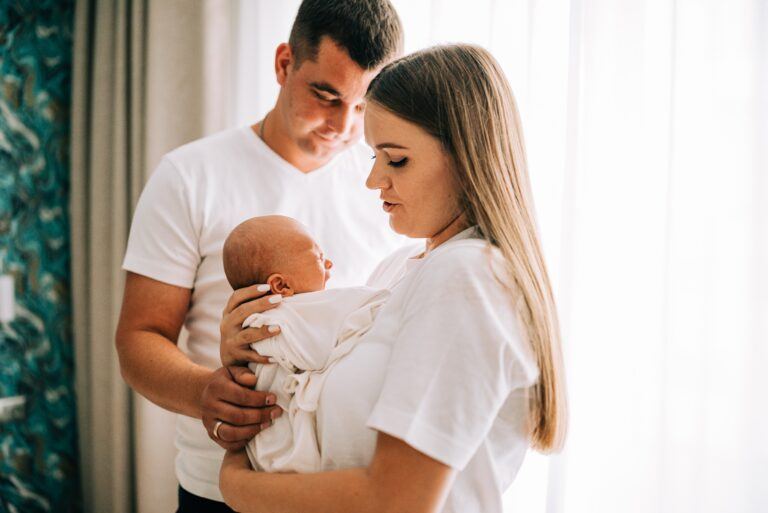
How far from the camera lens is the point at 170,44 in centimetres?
266

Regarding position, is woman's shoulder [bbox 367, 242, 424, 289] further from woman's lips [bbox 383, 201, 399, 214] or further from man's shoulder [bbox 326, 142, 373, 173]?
man's shoulder [bbox 326, 142, 373, 173]

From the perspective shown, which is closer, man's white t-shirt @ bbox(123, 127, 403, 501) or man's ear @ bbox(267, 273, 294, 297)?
man's ear @ bbox(267, 273, 294, 297)

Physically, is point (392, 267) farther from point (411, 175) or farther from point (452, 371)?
point (452, 371)

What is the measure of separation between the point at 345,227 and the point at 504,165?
78 centimetres

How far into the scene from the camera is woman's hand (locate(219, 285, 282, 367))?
1213 mm

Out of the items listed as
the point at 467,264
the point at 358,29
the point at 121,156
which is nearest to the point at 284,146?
the point at 358,29

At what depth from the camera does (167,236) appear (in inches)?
63.6

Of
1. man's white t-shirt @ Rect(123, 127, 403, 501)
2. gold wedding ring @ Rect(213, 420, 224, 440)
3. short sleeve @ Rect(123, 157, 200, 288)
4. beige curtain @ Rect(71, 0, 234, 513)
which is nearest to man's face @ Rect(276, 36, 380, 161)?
man's white t-shirt @ Rect(123, 127, 403, 501)

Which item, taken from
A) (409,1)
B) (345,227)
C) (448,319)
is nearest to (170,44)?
(409,1)

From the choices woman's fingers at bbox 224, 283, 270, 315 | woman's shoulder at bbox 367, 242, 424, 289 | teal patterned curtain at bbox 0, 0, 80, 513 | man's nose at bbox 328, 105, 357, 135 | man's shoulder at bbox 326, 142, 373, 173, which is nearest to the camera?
woman's fingers at bbox 224, 283, 270, 315

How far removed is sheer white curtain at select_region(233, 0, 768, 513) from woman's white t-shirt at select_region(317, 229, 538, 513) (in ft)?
2.58

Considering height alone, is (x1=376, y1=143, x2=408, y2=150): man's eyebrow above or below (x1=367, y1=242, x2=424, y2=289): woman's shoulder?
above

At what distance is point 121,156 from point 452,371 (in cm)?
244

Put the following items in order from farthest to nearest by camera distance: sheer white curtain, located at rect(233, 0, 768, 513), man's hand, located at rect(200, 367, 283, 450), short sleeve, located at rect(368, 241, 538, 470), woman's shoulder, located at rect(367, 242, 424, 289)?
sheer white curtain, located at rect(233, 0, 768, 513) → woman's shoulder, located at rect(367, 242, 424, 289) → man's hand, located at rect(200, 367, 283, 450) → short sleeve, located at rect(368, 241, 538, 470)
